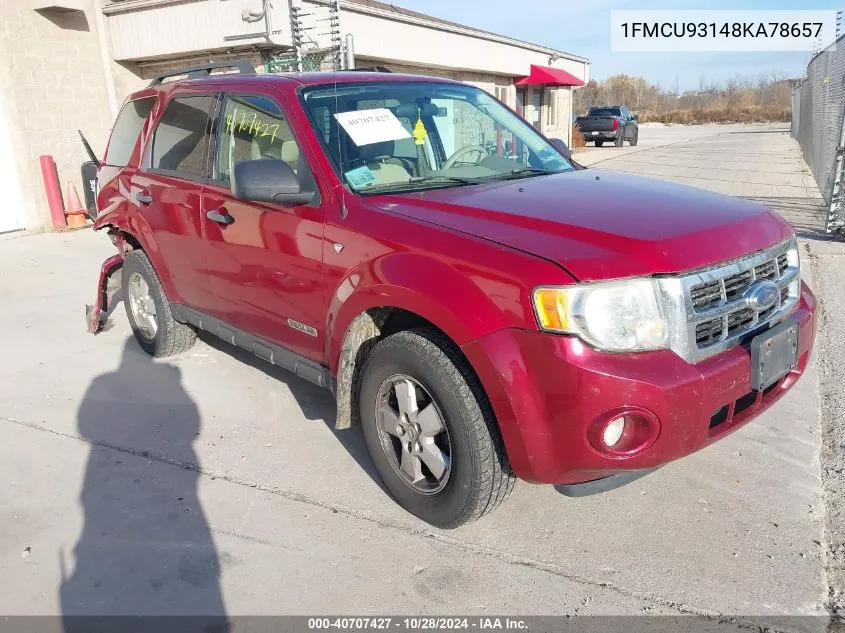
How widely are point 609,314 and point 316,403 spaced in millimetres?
2412

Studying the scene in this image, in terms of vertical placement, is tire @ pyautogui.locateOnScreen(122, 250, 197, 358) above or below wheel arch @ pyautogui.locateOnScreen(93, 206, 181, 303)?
below

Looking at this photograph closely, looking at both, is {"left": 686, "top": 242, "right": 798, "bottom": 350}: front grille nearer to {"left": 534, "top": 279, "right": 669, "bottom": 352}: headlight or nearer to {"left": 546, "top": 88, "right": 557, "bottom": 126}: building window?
{"left": 534, "top": 279, "right": 669, "bottom": 352}: headlight

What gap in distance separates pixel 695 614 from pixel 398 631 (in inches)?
42.2

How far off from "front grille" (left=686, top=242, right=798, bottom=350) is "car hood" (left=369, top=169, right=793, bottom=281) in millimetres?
59

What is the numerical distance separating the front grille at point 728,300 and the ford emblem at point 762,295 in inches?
0.6

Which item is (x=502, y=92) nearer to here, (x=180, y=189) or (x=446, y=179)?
(x=180, y=189)

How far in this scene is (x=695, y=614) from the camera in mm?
2455

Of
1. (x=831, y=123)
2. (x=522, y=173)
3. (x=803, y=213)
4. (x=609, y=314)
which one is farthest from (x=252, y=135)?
(x=831, y=123)

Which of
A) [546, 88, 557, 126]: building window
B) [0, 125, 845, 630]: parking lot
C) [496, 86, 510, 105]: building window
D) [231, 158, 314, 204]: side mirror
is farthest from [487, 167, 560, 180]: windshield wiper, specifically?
[546, 88, 557, 126]: building window

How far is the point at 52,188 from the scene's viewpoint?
1112cm

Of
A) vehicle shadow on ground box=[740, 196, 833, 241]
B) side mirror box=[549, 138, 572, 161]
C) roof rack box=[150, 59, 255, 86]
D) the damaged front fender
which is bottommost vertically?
vehicle shadow on ground box=[740, 196, 833, 241]

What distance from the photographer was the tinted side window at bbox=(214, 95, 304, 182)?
352cm

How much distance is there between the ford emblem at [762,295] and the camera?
2.64 m

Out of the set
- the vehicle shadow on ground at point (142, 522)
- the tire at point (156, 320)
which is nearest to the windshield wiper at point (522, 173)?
the vehicle shadow on ground at point (142, 522)
